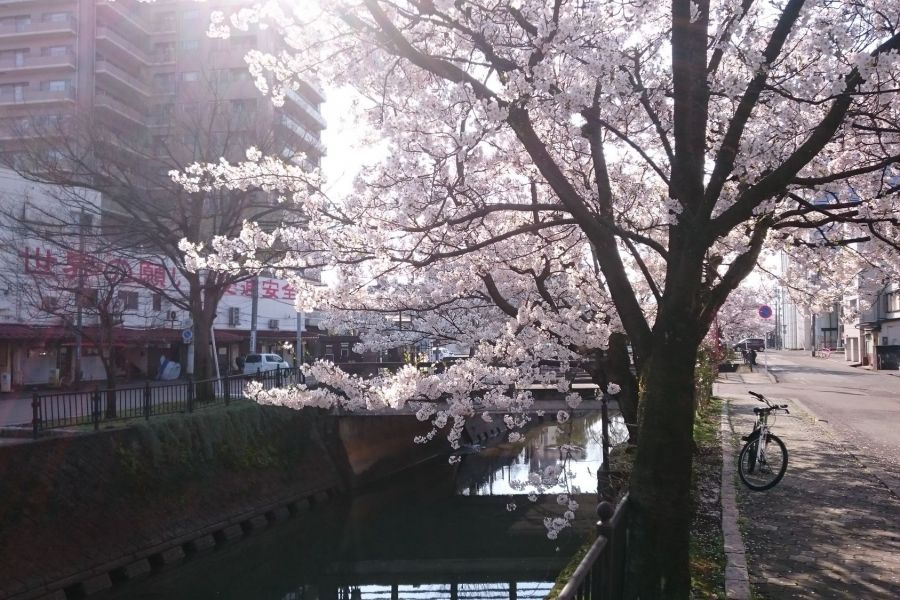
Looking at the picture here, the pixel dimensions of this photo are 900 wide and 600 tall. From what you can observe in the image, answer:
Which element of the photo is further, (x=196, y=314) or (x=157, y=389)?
(x=196, y=314)

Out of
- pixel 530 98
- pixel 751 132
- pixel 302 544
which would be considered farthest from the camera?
pixel 302 544

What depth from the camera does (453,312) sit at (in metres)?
11.2

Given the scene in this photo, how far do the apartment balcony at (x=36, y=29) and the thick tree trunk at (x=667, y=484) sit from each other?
1987 inches

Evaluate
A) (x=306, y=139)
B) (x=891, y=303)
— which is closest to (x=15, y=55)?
(x=306, y=139)

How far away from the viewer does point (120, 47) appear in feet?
155

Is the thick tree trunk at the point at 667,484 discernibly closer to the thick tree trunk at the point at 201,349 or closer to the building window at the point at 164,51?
the thick tree trunk at the point at 201,349

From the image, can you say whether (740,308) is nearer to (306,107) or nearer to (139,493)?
(139,493)

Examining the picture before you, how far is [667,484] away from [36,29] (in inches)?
2059

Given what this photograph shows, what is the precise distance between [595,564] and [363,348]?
32.5 feet

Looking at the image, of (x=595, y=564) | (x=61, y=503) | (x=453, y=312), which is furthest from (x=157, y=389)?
(x=595, y=564)

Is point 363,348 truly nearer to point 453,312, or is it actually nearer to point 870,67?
point 453,312

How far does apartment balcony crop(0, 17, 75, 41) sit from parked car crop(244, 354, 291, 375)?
→ 2517cm

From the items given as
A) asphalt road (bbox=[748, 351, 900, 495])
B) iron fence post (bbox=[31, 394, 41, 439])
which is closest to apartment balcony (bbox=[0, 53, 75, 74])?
iron fence post (bbox=[31, 394, 41, 439])

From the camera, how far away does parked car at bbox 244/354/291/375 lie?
34550mm
